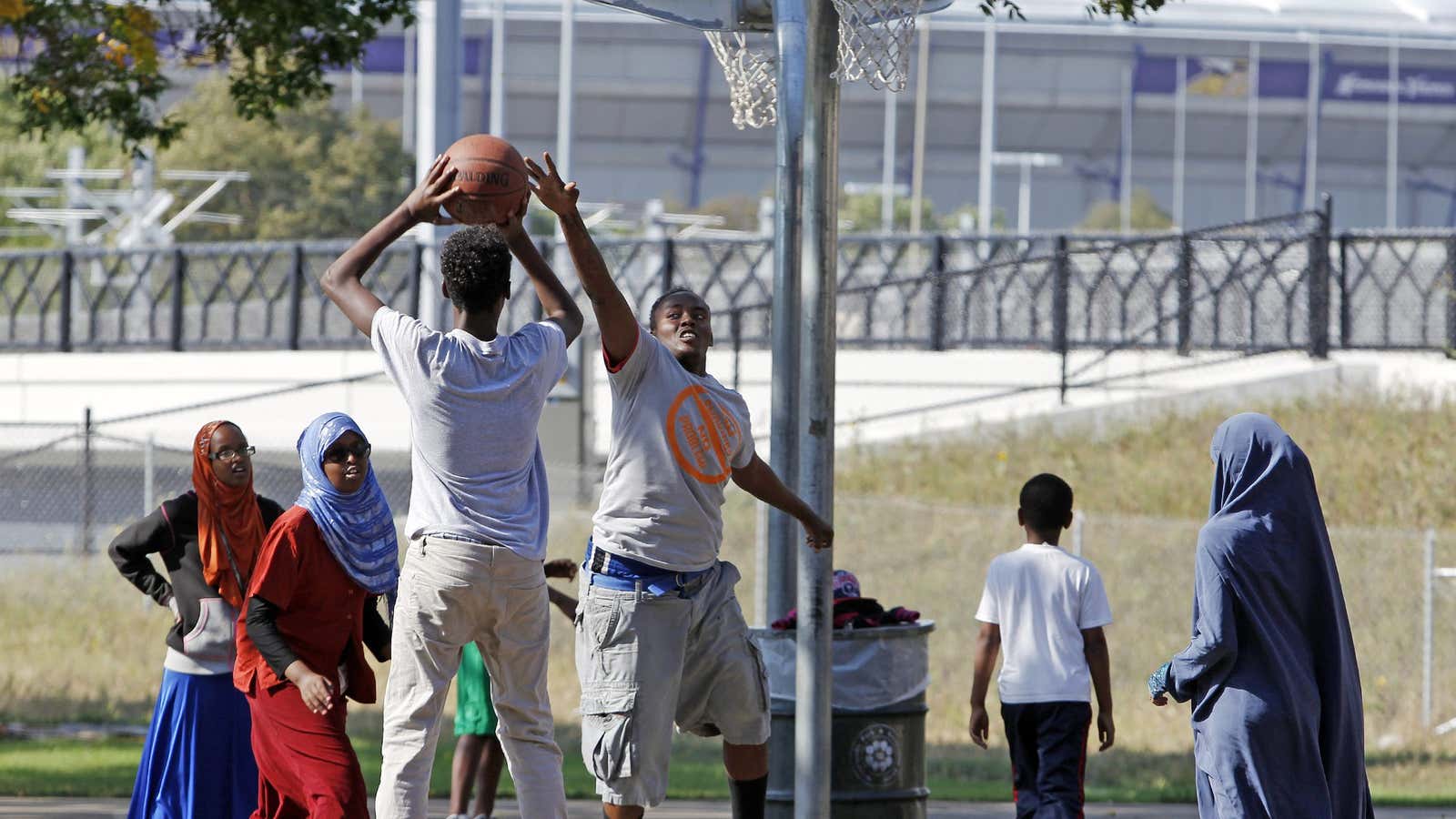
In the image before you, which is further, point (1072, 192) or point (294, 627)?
point (1072, 192)

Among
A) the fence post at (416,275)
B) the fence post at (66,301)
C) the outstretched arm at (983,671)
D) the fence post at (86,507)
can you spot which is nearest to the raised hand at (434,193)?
the outstretched arm at (983,671)

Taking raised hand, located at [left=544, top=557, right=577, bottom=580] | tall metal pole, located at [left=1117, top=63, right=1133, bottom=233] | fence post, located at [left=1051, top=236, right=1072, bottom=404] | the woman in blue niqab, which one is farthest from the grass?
tall metal pole, located at [left=1117, top=63, right=1133, bottom=233]

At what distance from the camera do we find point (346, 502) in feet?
18.5

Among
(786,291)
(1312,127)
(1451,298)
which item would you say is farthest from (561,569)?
(1312,127)

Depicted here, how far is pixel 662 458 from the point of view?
5.94 metres

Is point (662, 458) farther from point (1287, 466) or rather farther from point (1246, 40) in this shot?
point (1246, 40)

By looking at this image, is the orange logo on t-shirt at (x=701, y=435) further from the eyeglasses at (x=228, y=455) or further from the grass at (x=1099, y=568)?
the grass at (x=1099, y=568)

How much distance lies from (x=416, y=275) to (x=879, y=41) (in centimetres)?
1587

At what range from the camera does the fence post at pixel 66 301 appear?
2672 cm

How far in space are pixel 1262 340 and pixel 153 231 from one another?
22573mm

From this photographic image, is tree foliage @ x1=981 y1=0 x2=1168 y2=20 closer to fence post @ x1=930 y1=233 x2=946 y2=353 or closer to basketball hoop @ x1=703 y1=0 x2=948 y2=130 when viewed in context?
basketball hoop @ x1=703 y1=0 x2=948 y2=130

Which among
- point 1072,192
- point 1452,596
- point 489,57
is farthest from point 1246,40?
point 1452,596

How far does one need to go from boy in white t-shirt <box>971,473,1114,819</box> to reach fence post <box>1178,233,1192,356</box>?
1455cm

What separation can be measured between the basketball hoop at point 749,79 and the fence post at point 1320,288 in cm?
1267
